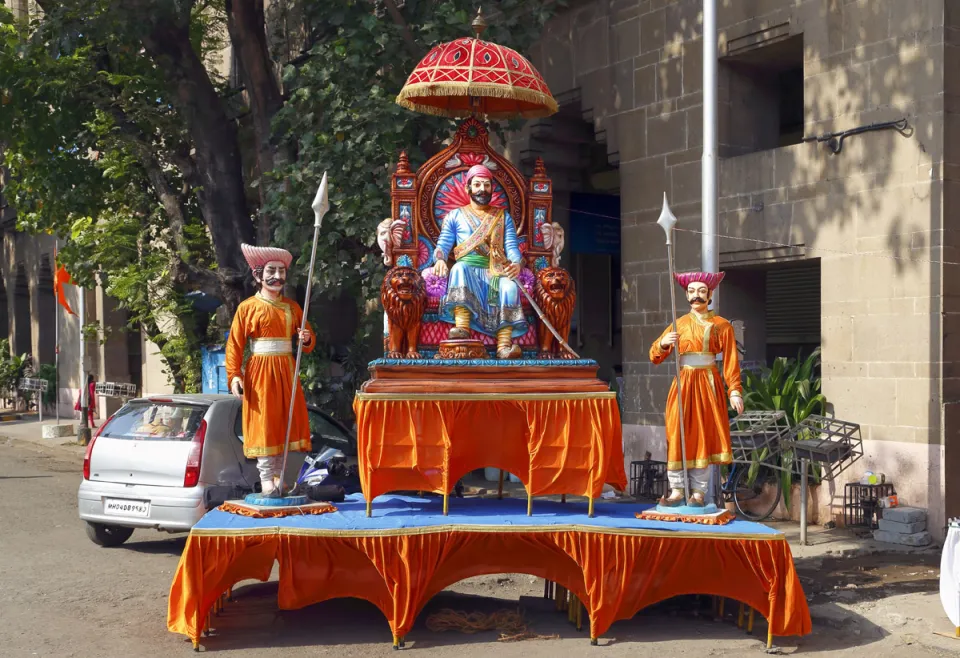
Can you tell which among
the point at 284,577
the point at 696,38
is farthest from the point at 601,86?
the point at 284,577

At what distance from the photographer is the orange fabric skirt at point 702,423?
7.63 metres

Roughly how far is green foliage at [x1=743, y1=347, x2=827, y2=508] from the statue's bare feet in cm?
384

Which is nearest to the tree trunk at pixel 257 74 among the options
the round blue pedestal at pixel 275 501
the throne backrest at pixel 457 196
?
the throne backrest at pixel 457 196

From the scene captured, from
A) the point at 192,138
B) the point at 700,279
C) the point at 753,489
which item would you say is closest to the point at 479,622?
the point at 700,279

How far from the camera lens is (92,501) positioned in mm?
10094

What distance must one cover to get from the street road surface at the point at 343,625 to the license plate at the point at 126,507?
1.53 ft

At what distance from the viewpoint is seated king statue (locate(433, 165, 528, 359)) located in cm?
838

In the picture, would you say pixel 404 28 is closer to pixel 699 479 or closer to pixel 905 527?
pixel 699 479

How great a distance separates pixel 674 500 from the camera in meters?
7.76

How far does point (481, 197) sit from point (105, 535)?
5327 millimetres

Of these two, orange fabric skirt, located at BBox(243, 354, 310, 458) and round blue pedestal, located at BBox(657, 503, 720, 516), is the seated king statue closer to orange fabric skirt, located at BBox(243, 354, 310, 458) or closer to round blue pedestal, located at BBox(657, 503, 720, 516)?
orange fabric skirt, located at BBox(243, 354, 310, 458)

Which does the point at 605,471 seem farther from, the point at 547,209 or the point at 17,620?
the point at 17,620

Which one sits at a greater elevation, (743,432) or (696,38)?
(696,38)

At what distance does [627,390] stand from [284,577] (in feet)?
25.5
